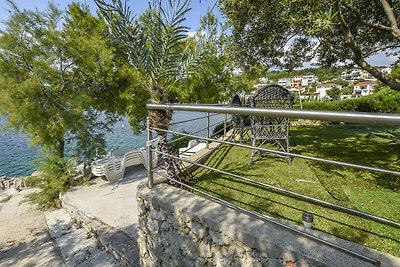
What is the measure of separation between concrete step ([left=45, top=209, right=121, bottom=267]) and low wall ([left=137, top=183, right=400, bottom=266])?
3.94ft

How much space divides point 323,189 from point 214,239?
2.26 meters

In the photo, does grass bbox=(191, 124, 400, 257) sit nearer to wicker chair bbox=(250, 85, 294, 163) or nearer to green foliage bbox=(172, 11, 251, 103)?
wicker chair bbox=(250, 85, 294, 163)

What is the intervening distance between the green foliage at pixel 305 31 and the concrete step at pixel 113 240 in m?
4.07

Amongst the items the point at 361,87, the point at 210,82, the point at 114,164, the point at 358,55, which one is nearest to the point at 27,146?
the point at 114,164

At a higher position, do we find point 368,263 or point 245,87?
point 245,87

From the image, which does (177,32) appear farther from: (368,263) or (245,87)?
(245,87)

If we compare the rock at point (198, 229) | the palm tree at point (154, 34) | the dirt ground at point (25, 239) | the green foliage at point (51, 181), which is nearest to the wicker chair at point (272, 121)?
the palm tree at point (154, 34)

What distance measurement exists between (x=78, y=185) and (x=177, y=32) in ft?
15.5

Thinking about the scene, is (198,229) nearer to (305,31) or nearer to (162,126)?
(162,126)

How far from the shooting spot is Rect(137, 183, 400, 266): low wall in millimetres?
1482

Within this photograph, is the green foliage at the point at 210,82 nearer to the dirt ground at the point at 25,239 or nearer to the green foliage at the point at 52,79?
the green foliage at the point at 52,79

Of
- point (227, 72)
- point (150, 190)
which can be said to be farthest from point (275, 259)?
point (227, 72)

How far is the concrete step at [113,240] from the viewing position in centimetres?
332

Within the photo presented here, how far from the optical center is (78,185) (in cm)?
618
